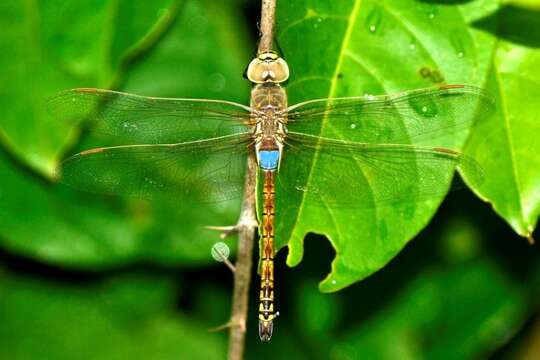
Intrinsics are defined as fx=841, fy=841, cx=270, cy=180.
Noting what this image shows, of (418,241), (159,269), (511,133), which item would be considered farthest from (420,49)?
(159,269)

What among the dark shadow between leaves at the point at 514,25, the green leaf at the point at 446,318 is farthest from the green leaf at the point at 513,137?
the green leaf at the point at 446,318

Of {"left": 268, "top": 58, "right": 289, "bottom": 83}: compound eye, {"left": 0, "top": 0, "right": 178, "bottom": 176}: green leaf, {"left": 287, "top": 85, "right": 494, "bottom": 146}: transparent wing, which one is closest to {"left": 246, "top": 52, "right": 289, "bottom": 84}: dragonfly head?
{"left": 268, "top": 58, "right": 289, "bottom": 83}: compound eye

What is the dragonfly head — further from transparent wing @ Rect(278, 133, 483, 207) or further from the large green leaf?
the large green leaf

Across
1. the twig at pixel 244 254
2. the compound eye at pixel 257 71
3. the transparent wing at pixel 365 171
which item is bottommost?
the twig at pixel 244 254

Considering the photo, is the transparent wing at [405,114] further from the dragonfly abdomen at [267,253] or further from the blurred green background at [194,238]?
the dragonfly abdomen at [267,253]

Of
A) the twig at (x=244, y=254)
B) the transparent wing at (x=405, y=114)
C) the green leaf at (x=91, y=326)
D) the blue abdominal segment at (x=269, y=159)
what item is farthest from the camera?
the green leaf at (x=91, y=326)

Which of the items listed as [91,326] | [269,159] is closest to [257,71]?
[269,159]

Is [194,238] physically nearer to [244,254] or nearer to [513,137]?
[244,254]

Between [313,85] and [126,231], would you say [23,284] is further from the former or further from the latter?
[313,85]
